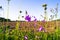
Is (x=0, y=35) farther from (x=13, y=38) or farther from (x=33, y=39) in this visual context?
(x=33, y=39)

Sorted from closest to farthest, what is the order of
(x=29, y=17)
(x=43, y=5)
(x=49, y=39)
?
(x=29, y=17), (x=49, y=39), (x=43, y=5)

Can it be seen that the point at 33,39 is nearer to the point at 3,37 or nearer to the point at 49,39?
the point at 49,39

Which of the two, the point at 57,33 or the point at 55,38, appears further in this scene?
the point at 57,33

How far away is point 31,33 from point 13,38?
53 centimetres

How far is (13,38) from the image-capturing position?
3.73m

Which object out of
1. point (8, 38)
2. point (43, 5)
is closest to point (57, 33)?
point (43, 5)

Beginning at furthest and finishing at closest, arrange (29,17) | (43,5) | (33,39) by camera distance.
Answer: (43,5) → (33,39) → (29,17)

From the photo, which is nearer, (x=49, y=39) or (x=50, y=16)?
(x=49, y=39)

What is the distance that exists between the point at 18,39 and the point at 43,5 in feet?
2.24

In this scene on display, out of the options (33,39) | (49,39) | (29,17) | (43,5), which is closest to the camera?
(29,17)

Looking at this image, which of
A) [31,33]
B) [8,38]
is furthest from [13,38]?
[31,33]

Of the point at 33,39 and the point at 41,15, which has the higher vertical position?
the point at 41,15

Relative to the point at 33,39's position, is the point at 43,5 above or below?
above

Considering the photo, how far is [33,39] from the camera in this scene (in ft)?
10.3
